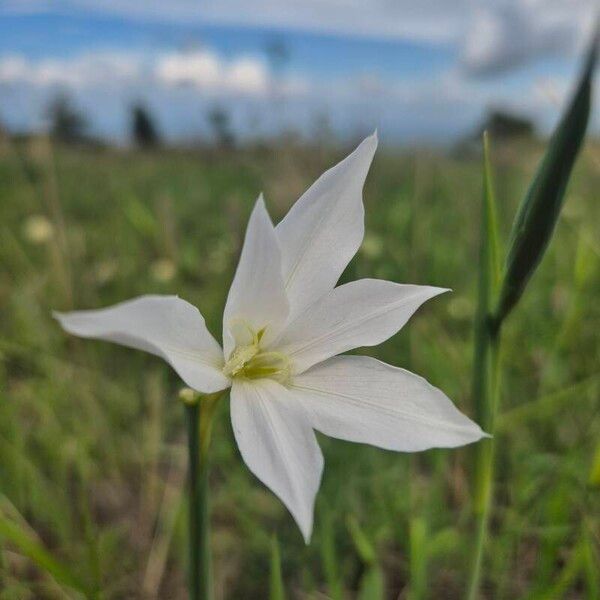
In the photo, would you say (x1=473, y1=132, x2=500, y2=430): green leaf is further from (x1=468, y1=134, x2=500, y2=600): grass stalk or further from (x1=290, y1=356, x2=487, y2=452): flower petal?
(x1=290, y1=356, x2=487, y2=452): flower petal

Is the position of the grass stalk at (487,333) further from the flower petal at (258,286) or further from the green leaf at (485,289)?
the flower petal at (258,286)

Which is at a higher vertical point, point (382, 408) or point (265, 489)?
point (382, 408)

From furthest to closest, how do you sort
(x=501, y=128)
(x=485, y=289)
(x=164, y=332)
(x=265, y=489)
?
(x=501, y=128), (x=265, y=489), (x=485, y=289), (x=164, y=332)

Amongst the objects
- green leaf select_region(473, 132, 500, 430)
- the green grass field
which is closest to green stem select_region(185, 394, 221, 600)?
the green grass field

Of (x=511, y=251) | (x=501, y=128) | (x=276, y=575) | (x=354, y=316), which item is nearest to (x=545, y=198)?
(x=511, y=251)

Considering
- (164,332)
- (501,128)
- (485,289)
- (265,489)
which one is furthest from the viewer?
(501,128)

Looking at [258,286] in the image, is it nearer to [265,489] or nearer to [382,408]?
[382,408]

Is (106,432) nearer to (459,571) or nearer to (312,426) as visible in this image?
(459,571)

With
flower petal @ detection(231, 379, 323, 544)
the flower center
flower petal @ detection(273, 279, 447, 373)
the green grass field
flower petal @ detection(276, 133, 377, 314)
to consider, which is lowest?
the green grass field
